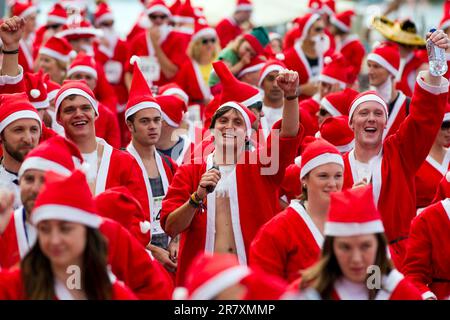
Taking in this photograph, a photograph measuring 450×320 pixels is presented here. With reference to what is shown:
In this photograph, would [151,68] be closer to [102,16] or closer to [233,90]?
[102,16]

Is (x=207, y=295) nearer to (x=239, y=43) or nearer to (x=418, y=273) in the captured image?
(x=418, y=273)

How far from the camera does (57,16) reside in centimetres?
1464

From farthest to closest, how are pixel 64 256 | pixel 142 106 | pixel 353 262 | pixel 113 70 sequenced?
pixel 113 70
pixel 142 106
pixel 353 262
pixel 64 256

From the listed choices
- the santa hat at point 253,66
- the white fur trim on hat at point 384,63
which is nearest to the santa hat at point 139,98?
the santa hat at point 253,66

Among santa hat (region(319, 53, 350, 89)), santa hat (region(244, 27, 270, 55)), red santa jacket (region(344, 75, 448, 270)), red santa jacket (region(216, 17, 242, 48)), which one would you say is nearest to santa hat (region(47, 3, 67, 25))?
red santa jacket (region(216, 17, 242, 48))

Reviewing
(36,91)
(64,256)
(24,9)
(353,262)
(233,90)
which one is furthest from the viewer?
(24,9)

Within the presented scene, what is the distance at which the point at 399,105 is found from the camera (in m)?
10.0

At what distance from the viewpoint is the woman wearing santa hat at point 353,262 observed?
5508 mm

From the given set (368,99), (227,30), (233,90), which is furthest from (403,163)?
(227,30)

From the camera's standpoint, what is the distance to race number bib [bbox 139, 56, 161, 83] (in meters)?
13.0

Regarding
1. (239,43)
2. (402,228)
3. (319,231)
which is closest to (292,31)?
(239,43)

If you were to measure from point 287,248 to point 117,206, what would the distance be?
39.0 inches

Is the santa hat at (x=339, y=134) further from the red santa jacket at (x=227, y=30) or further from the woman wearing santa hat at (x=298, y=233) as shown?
the red santa jacket at (x=227, y=30)
